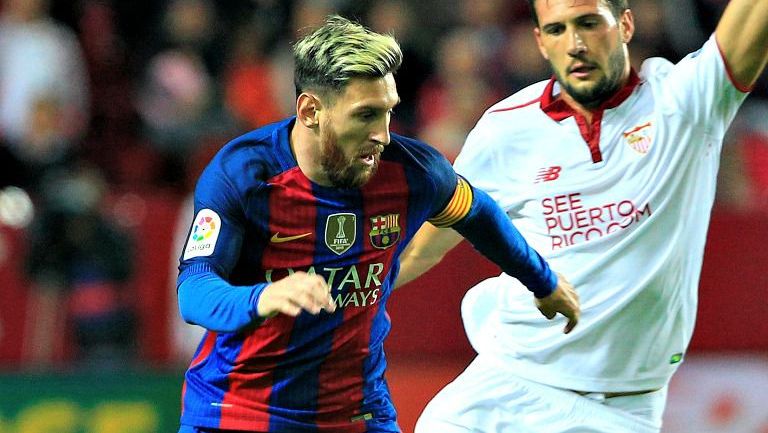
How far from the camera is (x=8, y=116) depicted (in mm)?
9289

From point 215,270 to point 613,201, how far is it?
156 centimetres

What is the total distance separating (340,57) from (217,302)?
0.89 meters

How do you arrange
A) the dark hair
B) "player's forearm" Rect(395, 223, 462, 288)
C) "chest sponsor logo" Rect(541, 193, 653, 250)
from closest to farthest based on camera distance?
"chest sponsor logo" Rect(541, 193, 653, 250) < the dark hair < "player's forearm" Rect(395, 223, 462, 288)

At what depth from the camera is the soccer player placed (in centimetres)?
411

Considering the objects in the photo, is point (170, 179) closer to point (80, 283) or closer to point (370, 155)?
point (80, 283)

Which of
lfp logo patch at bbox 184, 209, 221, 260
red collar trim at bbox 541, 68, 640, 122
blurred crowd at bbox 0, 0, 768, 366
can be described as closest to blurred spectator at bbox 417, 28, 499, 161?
blurred crowd at bbox 0, 0, 768, 366

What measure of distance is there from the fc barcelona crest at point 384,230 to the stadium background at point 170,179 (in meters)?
3.89

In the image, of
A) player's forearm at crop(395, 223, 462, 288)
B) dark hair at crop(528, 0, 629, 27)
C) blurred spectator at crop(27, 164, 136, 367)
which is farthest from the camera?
blurred spectator at crop(27, 164, 136, 367)

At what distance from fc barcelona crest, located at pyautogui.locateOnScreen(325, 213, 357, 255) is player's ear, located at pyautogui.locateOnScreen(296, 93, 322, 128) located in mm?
307

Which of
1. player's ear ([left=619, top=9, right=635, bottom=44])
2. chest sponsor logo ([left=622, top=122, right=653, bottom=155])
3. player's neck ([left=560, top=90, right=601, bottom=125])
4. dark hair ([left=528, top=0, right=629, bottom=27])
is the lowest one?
chest sponsor logo ([left=622, top=122, right=653, bottom=155])

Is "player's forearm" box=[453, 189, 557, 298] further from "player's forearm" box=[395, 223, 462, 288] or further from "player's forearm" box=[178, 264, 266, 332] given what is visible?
"player's forearm" box=[178, 264, 266, 332]

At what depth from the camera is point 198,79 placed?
9.72m

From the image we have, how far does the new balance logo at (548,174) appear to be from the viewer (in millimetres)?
4901

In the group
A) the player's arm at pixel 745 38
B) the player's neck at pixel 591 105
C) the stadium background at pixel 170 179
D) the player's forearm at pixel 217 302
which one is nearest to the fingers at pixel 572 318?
the player's neck at pixel 591 105
